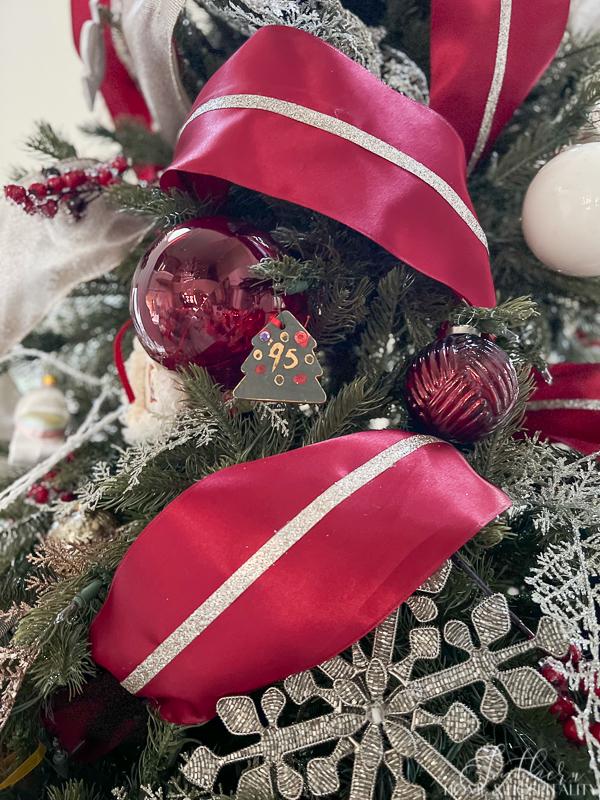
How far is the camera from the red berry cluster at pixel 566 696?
0.36 meters

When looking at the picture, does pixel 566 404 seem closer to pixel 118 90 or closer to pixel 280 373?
pixel 280 373

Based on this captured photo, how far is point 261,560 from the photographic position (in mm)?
366

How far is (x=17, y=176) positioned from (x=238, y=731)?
54cm

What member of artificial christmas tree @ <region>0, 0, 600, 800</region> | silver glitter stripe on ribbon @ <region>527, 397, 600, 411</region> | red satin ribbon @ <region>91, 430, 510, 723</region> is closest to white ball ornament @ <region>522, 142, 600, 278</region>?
artificial christmas tree @ <region>0, 0, 600, 800</region>

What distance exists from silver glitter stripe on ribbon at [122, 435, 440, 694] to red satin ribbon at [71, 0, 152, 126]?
19.9 inches

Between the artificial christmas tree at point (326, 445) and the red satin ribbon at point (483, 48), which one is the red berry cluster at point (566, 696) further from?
the red satin ribbon at point (483, 48)

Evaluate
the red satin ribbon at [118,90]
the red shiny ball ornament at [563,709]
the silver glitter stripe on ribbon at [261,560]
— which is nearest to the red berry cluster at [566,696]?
the red shiny ball ornament at [563,709]

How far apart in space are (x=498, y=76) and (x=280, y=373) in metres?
0.31

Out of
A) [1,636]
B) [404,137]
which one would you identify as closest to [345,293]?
[404,137]

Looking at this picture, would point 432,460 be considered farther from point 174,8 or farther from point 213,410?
point 174,8

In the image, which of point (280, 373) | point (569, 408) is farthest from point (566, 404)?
point (280, 373)

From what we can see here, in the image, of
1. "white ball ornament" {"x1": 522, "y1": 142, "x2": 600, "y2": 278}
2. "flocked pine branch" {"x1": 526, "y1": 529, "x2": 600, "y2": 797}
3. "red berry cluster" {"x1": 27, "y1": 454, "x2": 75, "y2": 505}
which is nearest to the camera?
"flocked pine branch" {"x1": 526, "y1": 529, "x2": 600, "y2": 797}

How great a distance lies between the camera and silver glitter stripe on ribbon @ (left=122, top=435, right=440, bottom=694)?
366 millimetres

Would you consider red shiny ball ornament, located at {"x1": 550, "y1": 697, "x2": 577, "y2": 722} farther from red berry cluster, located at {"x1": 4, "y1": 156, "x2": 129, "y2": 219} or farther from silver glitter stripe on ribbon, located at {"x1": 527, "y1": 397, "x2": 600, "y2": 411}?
red berry cluster, located at {"x1": 4, "y1": 156, "x2": 129, "y2": 219}
